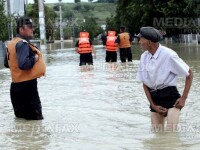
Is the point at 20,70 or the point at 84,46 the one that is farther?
the point at 84,46

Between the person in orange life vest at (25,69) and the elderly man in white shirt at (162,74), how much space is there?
2.04 metres

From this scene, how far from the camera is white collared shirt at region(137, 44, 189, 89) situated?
602 centimetres

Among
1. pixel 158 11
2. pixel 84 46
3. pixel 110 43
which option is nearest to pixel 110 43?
pixel 110 43

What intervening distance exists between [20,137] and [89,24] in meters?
108

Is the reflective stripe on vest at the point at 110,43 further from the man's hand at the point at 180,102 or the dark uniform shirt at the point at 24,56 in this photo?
the man's hand at the point at 180,102

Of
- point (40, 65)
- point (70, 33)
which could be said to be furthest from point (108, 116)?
point (70, 33)

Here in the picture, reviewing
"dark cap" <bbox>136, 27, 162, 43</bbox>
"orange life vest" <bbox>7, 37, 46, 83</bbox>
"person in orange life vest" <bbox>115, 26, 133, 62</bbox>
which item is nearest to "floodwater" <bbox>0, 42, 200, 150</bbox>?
"orange life vest" <bbox>7, 37, 46, 83</bbox>

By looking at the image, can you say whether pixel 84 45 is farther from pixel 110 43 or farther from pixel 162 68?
pixel 162 68

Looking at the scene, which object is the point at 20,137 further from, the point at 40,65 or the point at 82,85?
the point at 82,85

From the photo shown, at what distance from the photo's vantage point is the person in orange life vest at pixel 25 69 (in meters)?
7.71

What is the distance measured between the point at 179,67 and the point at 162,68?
213mm

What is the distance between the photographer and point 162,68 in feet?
20.0

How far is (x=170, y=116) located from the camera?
6094 mm

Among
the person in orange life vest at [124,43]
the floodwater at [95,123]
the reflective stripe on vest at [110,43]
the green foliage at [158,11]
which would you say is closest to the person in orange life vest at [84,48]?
the person in orange life vest at [124,43]
